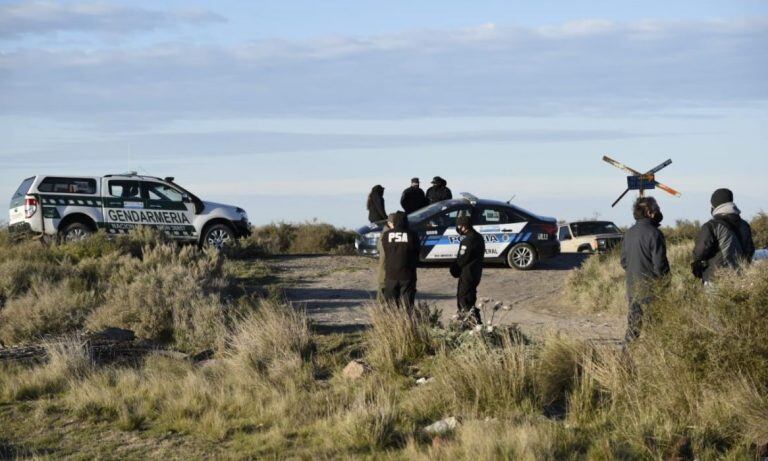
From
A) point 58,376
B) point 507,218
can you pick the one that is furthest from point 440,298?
point 58,376

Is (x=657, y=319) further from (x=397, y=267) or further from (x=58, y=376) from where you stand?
(x=58, y=376)

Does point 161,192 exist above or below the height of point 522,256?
above

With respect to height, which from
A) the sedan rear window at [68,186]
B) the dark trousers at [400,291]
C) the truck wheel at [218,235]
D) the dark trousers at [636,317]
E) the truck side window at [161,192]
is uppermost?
the sedan rear window at [68,186]

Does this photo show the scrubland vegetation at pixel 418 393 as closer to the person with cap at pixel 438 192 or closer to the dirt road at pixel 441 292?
the dirt road at pixel 441 292

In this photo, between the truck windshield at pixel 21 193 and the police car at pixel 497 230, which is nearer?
the police car at pixel 497 230

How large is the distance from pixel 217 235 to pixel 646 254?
52.0ft

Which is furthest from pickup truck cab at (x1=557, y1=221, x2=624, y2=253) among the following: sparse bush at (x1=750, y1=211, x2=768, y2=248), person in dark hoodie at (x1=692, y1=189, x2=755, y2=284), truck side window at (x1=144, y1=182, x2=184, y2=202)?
person in dark hoodie at (x1=692, y1=189, x2=755, y2=284)

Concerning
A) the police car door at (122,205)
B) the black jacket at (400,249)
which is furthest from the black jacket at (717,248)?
the police car door at (122,205)

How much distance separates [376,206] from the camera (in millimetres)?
23359

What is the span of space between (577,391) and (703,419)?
1.33 metres

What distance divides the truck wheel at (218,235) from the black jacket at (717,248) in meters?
15.7

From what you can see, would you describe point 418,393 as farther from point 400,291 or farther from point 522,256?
point 522,256

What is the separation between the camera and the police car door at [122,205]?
24250 millimetres

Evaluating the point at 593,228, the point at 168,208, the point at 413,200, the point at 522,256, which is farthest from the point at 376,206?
the point at 593,228
